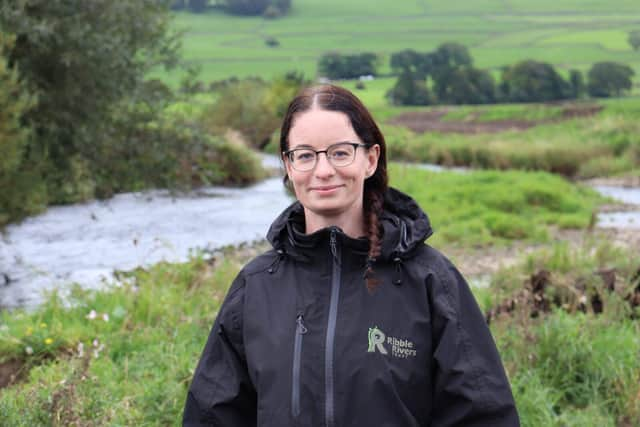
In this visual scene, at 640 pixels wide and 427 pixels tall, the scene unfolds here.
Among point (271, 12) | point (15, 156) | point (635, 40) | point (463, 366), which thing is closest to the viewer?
point (463, 366)

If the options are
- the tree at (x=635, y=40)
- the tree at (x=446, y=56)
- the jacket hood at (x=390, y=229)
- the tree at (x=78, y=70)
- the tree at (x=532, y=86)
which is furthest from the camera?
the tree at (x=635, y=40)

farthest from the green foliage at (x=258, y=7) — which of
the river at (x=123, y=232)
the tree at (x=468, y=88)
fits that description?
the river at (x=123, y=232)

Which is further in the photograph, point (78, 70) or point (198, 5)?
point (198, 5)

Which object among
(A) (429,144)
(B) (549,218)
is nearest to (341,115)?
(B) (549,218)

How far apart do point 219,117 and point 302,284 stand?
116 feet

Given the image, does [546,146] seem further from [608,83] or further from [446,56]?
[608,83]

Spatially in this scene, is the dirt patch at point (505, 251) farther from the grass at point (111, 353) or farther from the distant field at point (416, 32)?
the distant field at point (416, 32)

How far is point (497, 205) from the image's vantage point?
20031 millimetres

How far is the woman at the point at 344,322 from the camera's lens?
2.53m

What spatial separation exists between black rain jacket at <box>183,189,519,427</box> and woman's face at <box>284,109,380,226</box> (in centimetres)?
11

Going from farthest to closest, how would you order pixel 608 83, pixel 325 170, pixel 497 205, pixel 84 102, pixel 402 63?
1. pixel 608 83
2. pixel 497 205
3. pixel 84 102
4. pixel 402 63
5. pixel 325 170

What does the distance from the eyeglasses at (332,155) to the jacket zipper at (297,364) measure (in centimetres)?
48

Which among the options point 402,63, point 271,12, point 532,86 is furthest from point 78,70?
point 271,12

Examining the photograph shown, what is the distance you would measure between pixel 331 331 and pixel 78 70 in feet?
48.0
